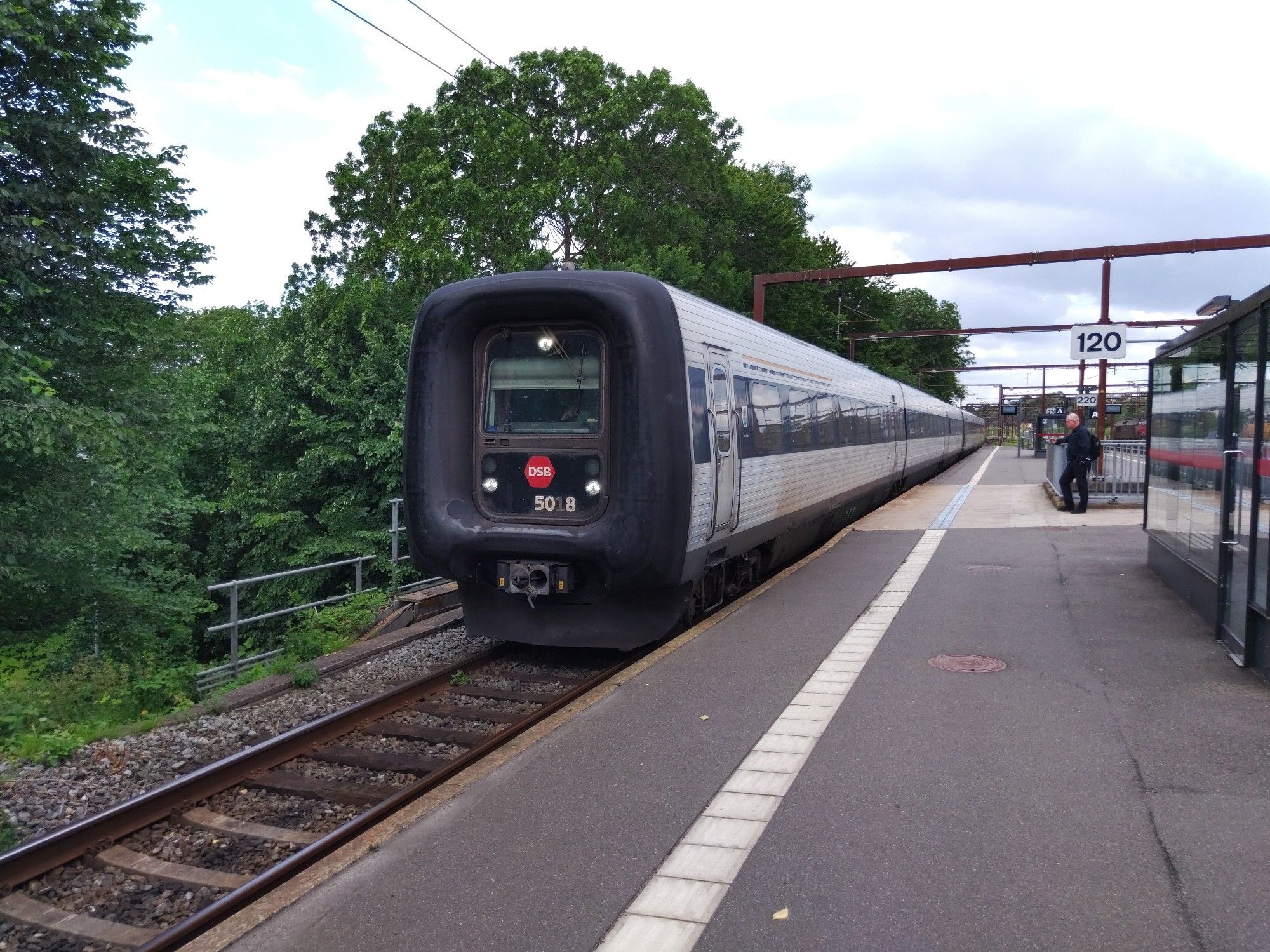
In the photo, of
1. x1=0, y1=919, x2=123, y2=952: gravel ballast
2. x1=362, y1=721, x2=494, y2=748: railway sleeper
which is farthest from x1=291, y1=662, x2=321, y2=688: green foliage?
x1=0, y1=919, x2=123, y2=952: gravel ballast

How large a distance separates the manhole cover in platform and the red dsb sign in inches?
121

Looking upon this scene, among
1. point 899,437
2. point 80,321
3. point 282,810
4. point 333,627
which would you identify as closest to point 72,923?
point 282,810

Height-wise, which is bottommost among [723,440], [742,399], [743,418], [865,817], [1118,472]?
[865,817]

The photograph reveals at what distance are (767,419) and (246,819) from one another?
245 inches

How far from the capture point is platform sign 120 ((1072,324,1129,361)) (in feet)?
56.7

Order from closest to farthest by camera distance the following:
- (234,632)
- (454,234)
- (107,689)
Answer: (234,632), (107,689), (454,234)

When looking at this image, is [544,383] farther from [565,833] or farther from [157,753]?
[565,833]

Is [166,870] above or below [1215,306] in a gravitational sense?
below

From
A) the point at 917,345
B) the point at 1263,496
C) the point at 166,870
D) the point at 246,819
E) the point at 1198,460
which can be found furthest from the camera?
the point at 917,345

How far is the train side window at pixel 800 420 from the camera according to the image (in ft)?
36.3

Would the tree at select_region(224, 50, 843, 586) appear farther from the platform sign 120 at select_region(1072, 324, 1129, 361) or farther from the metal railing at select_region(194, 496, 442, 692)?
the platform sign 120 at select_region(1072, 324, 1129, 361)

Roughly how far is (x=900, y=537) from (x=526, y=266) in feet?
44.7

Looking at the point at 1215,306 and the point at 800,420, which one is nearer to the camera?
the point at 1215,306

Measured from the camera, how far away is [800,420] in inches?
452
